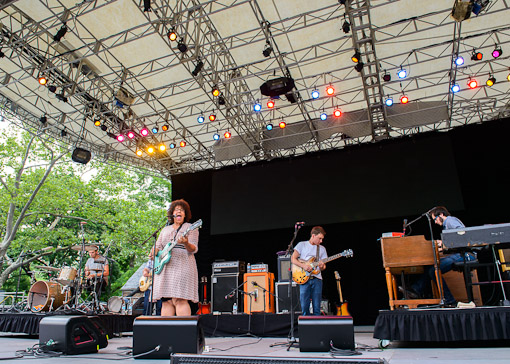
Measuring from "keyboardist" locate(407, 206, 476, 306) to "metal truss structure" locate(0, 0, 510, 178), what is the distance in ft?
11.1

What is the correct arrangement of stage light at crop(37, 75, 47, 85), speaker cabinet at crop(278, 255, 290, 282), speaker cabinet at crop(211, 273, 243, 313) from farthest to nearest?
speaker cabinet at crop(211, 273, 243, 313), speaker cabinet at crop(278, 255, 290, 282), stage light at crop(37, 75, 47, 85)

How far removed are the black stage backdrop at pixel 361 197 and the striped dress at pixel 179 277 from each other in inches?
257

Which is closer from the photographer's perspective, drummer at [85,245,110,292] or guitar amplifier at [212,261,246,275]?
drummer at [85,245,110,292]

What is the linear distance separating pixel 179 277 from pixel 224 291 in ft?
18.7

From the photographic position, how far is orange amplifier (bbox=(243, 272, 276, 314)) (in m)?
7.92

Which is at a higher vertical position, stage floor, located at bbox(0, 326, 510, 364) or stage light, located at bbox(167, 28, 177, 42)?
stage light, located at bbox(167, 28, 177, 42)

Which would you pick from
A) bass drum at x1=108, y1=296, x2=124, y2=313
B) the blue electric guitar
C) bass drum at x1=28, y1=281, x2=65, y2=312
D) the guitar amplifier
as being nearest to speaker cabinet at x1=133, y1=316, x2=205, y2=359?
the blue electric guitar

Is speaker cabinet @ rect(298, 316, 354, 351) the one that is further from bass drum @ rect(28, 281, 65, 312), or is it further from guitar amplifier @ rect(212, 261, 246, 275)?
guitar amplifier @ rect(212, 261, 246, 275)

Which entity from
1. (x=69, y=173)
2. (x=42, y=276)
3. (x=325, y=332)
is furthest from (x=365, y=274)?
(x=42, y=276)

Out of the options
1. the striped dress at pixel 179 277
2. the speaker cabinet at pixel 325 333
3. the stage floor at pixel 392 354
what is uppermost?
the striped dress at pixel 179 277

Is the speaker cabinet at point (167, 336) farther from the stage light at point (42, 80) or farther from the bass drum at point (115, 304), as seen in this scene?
the stage light at point (42, 80)

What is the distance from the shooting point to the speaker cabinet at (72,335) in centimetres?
317

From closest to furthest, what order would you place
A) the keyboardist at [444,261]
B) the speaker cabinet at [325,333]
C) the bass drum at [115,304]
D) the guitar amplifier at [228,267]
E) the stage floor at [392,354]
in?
the stage floor at [392,354] → the speaker cabinet at [325,333] → the keyboardist at [444,261] → the bass drum at [115,304] → the guitar amplifier at [228,267]

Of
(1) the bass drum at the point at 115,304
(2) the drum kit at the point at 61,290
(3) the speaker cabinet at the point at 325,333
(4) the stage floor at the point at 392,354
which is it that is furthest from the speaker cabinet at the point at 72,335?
(1) the bass drum at the point at 115,304
